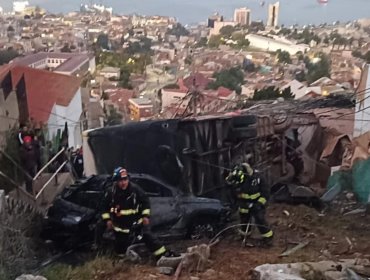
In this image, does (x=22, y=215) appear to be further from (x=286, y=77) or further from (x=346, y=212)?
(x=286, y=77)

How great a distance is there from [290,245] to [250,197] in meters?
1.08

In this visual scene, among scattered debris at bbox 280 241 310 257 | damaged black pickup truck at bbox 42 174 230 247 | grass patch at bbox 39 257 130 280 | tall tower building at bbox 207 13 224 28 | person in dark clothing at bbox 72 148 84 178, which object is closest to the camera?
grass patch at bbox 39 257 130 280

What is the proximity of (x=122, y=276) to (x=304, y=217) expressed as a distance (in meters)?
4.59

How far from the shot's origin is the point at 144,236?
21.9ft

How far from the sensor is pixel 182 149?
31.6 ft

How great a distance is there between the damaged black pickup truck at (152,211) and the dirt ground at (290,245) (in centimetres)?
30

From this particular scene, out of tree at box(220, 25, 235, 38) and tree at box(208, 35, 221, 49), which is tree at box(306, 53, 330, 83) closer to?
tree at box(208, 35, 221, 49)

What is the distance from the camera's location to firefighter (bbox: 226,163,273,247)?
7.51 metres

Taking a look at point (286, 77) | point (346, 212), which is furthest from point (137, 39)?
point (346, 212)

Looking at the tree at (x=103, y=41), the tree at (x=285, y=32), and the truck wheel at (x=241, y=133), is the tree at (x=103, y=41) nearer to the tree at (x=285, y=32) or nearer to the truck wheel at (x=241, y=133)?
the tree at (x=285, y=32)

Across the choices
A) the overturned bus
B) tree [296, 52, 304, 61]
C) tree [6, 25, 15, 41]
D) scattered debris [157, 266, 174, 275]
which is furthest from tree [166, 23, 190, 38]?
scattered debris [157, 266, 174, 275]

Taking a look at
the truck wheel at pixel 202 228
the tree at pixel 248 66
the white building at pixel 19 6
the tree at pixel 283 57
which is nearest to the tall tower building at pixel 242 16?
the tree at pixel 283 57

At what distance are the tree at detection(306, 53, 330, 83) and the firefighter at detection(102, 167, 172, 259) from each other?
36598mm

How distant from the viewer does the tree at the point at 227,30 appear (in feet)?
210
